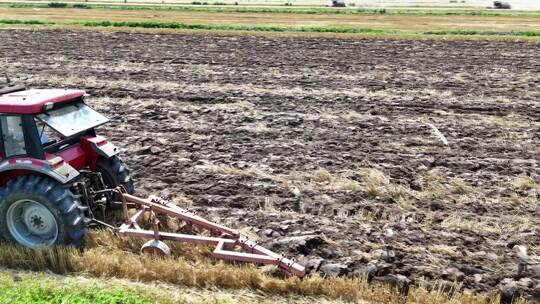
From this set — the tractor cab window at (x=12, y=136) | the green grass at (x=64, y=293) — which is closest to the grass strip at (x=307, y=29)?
the tractor cab window at (x=12, y=136)

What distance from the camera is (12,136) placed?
22.2 ft

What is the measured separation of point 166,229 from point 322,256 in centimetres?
216

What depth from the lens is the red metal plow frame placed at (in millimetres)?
6266

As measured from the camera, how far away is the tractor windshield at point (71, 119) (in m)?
6.70

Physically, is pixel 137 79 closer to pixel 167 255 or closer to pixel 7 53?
pixel 7 53

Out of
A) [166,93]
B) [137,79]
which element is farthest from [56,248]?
[137,79]

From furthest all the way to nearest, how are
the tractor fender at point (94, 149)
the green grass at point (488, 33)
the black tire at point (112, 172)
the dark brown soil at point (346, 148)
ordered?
the green grass at point (488, 33) → the black tire at point (112, 172) → the tractor fender at point (94, 149) → the dark brown soil at point (346, 148)

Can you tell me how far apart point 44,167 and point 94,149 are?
95 cm

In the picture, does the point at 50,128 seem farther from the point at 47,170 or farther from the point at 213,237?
the point at 213,237

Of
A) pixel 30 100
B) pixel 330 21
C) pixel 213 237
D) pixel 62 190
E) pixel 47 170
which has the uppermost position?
pixel 330 21

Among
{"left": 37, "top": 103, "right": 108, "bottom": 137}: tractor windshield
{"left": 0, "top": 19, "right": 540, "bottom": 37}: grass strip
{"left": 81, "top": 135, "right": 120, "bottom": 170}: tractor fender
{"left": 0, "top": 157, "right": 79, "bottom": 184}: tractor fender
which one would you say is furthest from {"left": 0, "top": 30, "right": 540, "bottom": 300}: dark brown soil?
{"left": 0, "top": 19, "right": 540, "bottom": 37}: grass strip

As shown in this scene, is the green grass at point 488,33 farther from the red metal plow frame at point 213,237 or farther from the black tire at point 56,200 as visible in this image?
the black tire at point 56,200

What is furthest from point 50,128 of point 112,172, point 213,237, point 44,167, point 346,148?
point 346,148

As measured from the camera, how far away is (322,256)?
6.84 m
